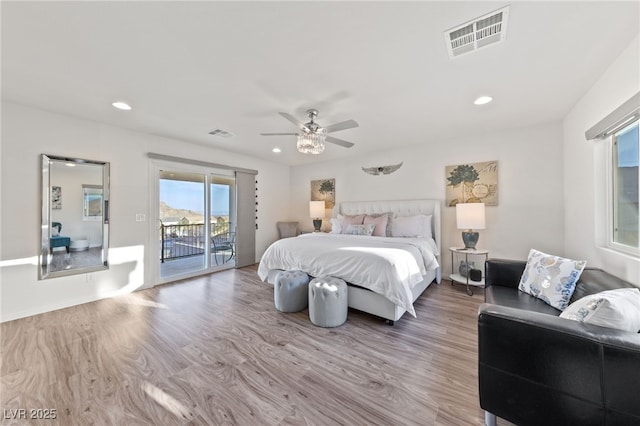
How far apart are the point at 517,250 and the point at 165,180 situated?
6.01 meters

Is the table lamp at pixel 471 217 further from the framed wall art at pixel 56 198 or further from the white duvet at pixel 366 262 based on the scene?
the framed wall art at pixel 56 198

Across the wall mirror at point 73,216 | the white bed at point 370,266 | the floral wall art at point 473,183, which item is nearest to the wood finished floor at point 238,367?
the white bed at point 370,266

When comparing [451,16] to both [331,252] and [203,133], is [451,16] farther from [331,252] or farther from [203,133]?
[203,133]

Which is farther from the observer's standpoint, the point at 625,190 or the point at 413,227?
the point at 413,227

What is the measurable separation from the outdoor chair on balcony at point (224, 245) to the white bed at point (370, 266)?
1848 millimetres

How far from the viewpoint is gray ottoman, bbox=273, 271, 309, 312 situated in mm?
2779

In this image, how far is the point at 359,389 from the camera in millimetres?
1631

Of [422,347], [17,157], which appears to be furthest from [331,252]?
[17,157]

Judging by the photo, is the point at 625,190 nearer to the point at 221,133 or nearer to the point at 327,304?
the point at 327,304

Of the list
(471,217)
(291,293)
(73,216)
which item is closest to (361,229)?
(471,217)

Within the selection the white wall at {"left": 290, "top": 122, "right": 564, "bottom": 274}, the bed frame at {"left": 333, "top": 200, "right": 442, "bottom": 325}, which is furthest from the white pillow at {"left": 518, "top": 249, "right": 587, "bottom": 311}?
the white wall at {"left": 290, "top": 122, "right": 564, "bottom": 274}

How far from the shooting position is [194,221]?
4.72 meters

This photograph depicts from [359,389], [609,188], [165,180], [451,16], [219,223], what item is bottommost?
[359,389]

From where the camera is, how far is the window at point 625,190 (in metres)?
1.90
